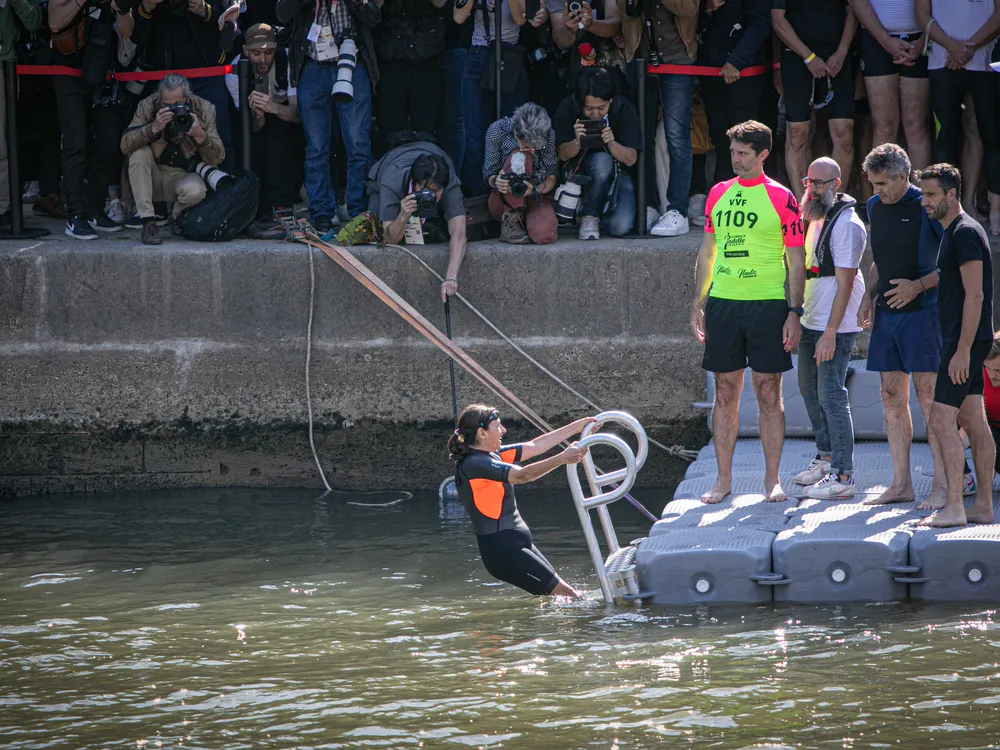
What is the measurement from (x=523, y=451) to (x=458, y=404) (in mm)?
2788

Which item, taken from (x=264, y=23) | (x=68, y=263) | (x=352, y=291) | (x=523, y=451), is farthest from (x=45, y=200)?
(x=523, y=451)

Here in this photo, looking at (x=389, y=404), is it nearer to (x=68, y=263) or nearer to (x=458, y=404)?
(x=458, y=404)

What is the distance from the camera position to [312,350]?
34.1ft

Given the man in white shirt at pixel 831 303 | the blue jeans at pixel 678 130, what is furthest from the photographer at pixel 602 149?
the man in white shirt at pixel 831 303

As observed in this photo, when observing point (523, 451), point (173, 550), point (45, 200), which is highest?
point (45, 200)

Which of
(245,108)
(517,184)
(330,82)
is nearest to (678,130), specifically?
(517,184)

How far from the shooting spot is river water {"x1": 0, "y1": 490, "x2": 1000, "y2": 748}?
5.67 m

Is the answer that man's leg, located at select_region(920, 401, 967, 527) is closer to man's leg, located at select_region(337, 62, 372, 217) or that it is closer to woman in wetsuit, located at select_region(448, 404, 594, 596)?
woman in wetsuit, located at select_region(448, 404, 594, 596)

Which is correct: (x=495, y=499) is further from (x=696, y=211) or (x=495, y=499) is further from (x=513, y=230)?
(x=696, y=211)

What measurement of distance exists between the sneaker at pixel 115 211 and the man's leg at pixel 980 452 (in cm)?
668

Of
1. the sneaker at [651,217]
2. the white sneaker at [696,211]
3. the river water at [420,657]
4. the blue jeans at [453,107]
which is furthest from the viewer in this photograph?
the white sneaker at [696,211]

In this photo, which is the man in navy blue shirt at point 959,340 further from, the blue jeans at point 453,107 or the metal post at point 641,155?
the blue jeans at point 453,107

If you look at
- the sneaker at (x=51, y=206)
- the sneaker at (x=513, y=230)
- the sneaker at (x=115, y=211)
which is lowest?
the sneaker at (x=513, y=230)

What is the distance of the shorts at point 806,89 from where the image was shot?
10516mm
